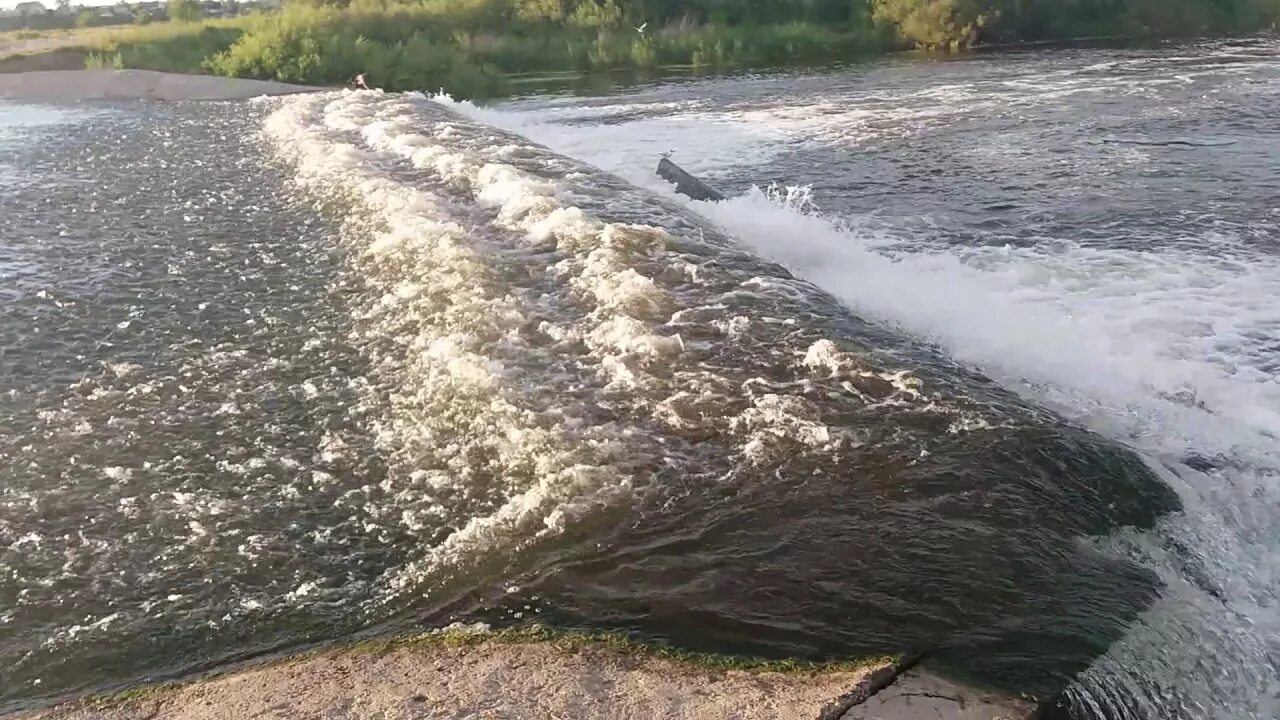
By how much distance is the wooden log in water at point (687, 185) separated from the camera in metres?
14.4

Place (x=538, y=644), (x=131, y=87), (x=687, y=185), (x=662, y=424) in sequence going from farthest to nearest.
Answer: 1. (x=131, y=87)
2. (x=687, y=185)
3. (x=662, y=424)
4. (x=538, y=644)

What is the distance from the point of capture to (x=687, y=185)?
14703 mm

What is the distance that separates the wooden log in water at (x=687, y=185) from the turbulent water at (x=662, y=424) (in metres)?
0.34

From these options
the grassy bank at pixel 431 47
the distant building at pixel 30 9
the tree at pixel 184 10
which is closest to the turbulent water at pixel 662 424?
the grassy bank at pixel 431 47

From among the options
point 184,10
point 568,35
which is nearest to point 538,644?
point 568,35

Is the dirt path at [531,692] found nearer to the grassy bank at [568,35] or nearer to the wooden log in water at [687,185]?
the wooden log in water at [687,185]

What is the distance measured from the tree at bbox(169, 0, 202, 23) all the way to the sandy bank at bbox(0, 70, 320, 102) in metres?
21.0

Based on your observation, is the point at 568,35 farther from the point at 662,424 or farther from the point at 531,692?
the point at 531,692

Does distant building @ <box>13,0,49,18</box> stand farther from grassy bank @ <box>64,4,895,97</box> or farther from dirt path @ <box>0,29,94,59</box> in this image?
grassy bank @ <box>64,4,895,97</box>

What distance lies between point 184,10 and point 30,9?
18.5m

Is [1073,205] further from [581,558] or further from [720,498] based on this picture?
[581,558]

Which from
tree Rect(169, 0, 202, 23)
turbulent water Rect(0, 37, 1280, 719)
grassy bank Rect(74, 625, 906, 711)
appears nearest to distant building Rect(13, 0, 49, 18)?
tree Rect(169, 0, 202, 23)

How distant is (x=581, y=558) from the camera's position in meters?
5.40

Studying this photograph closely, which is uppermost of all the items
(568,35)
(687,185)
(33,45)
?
(33,45)
